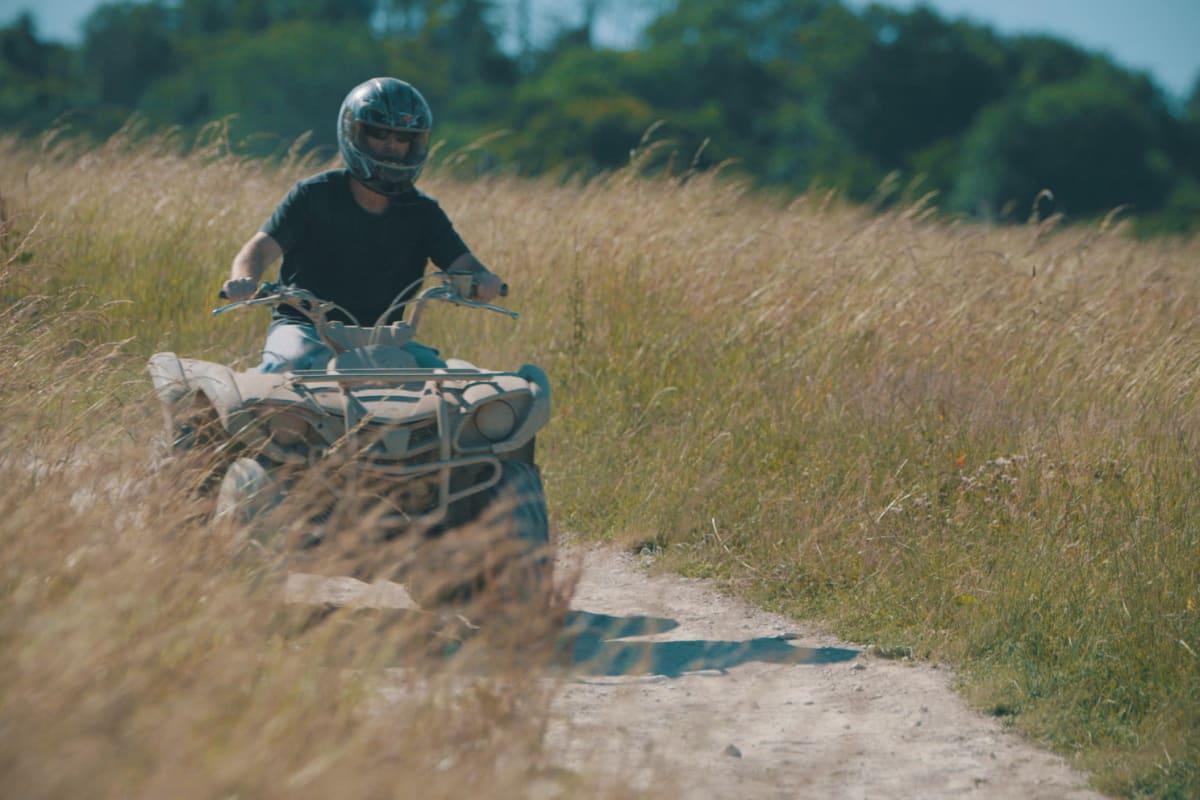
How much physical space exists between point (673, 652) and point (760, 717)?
2.40 feet

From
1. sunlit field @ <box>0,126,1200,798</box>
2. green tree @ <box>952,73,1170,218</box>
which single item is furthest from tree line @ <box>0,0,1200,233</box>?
sunlit field @ <box>0,126,1200,798</box>

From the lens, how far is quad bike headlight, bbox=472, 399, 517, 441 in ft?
16.0

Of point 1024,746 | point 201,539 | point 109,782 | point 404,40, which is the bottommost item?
point 404,40

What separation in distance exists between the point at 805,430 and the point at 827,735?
2.97m

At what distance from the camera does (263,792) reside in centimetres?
267

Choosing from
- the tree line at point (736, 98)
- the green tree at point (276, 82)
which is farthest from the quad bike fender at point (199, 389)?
the green tree at point (276, 82)

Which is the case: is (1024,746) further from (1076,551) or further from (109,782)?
(109,782)

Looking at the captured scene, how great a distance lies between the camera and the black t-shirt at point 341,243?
569cm

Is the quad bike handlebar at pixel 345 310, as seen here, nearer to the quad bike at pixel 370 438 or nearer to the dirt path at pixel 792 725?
the quad bike at pixel 370 438

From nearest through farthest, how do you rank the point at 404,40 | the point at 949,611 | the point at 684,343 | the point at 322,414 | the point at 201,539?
the point at 201,539, the point at 322,414, the point at 949,611, the point at 684,343, the point at 404,40

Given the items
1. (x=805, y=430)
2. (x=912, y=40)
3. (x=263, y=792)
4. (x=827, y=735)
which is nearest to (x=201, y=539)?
(x=263, y=792)

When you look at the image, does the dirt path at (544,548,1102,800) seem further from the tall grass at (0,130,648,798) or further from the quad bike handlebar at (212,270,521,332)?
the quad bike handlebar at (212,270,521,332)

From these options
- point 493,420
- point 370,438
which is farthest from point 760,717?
point 370,438

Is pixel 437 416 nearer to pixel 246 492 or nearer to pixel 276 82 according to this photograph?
pixel 246 492
